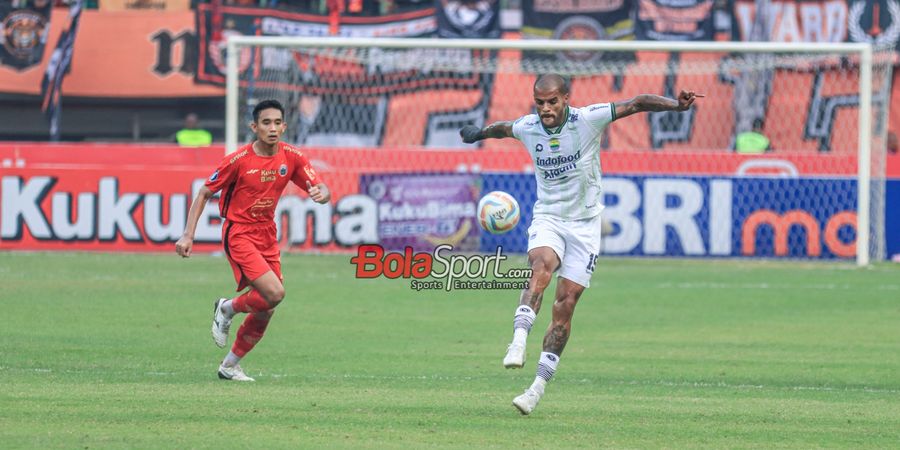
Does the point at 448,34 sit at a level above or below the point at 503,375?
above

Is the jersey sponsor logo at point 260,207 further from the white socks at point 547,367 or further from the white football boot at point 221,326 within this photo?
the white socks at point 547,367

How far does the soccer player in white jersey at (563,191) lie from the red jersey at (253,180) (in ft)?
6.63

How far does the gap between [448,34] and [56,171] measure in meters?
11.9

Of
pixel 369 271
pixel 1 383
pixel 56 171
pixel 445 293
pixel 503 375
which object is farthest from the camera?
pixel 56 171

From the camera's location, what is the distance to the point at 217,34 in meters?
33.2

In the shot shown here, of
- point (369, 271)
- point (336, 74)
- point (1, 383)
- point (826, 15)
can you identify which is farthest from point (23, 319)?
point (826, 15)

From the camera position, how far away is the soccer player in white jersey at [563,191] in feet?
33.7

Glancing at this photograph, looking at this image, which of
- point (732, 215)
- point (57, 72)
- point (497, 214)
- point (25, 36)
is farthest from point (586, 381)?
point (25, 36)

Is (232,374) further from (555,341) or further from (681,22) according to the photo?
(681,22)

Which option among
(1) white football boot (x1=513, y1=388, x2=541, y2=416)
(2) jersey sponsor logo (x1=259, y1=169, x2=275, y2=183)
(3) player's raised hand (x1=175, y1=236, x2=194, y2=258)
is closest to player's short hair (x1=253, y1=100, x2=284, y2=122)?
(2) jersey sponsor logo (x1=259, y1=169, x2=275, y2=183)

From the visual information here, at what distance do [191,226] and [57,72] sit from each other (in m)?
22.5

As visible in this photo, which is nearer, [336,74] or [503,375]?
[503,375]

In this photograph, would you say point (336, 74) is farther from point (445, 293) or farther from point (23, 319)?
point (23, 319)

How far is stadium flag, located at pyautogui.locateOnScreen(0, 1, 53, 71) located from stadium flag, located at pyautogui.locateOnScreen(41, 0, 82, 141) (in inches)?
15.9
